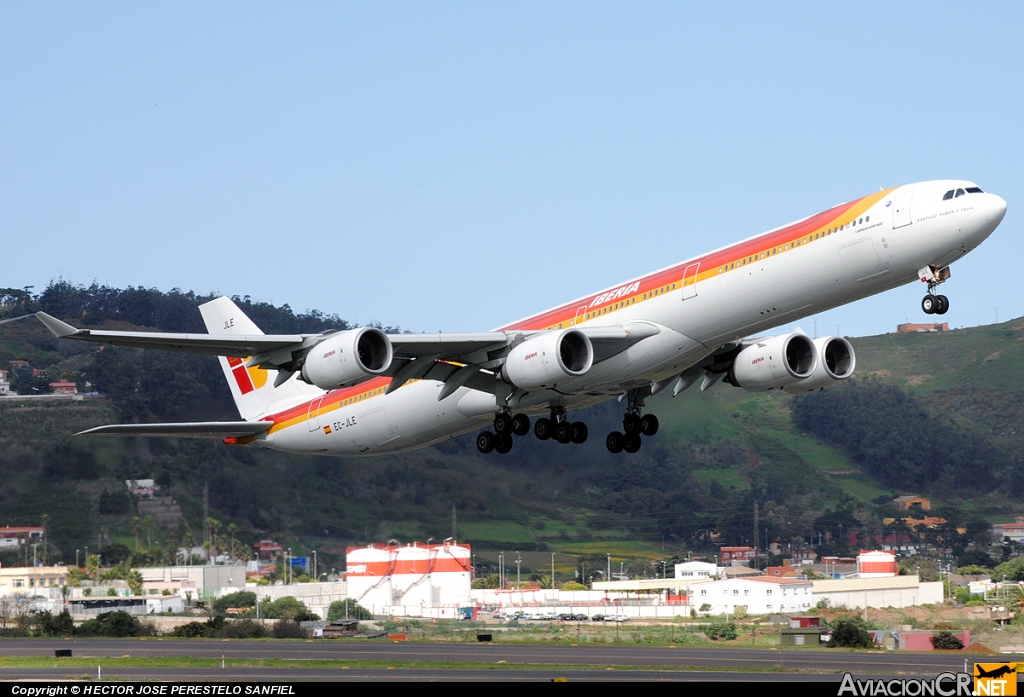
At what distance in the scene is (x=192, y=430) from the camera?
3719 cm

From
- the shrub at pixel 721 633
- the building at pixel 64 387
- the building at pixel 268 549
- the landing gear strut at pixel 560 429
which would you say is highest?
the building at pixel 64 387

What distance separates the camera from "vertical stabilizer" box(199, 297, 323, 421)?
40.5m

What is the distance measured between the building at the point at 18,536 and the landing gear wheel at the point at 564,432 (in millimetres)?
32938

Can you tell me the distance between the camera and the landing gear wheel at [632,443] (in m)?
34.9

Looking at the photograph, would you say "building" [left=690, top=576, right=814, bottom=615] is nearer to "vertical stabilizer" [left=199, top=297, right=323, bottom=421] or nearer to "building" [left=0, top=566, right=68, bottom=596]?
"building" [left=0, top=566, right=68, bottom=596]

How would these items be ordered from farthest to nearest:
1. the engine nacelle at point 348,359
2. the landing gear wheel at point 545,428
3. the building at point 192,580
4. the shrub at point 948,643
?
1. the building at point 192,580
2. the shrub at point 948,643
3. the landing gear wheel at point 545,428
4. the engine nacelle at point 348,359

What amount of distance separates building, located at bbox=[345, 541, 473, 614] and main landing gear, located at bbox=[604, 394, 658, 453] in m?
29.0

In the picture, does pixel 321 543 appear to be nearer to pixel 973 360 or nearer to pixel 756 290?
pixel 756 290

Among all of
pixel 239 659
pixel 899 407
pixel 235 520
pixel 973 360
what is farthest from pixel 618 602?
pixel 973 360

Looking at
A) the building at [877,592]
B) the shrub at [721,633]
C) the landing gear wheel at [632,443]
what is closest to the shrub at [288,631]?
the shrub at [721,633]

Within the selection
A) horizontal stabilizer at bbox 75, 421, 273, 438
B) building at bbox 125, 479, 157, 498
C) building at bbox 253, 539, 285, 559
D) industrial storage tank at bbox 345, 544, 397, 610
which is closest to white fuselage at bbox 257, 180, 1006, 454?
horizontal stabilizer at bbox 75, 421, 273, 438

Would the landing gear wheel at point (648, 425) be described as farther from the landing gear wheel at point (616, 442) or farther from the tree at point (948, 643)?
the tree at point (948, 643)

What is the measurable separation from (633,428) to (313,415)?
959 centimetres

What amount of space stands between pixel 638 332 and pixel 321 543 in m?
33.5
